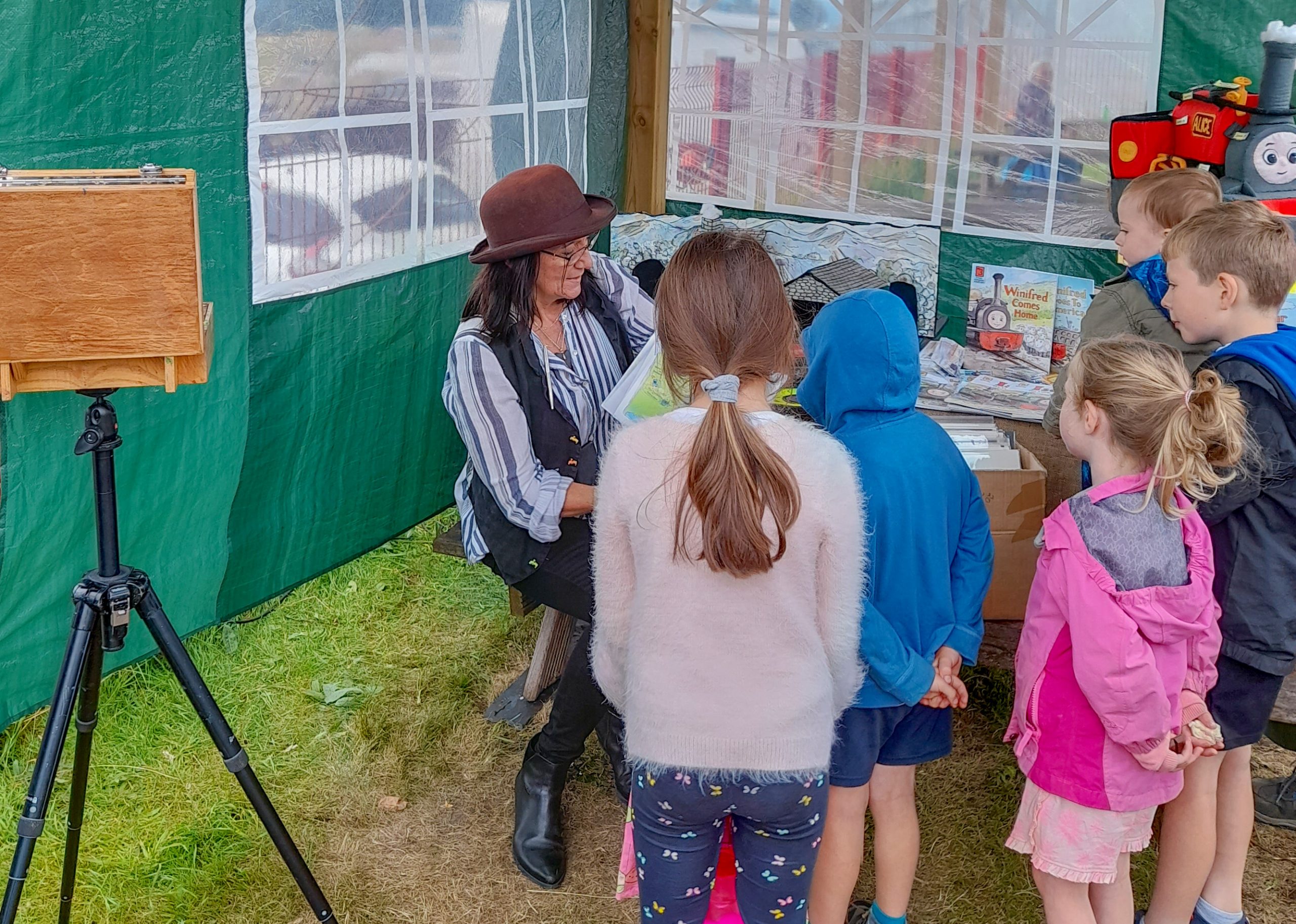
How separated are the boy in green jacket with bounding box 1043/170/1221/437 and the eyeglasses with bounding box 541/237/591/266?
1.13 meters

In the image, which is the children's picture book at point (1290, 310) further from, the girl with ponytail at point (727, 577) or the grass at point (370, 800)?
the girl with ponytail at point (727, 577)

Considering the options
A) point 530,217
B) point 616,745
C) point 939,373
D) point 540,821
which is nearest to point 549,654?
point 616,745

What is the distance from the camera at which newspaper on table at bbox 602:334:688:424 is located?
2518mm

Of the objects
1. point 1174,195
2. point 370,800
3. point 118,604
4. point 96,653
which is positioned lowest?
point 370,800

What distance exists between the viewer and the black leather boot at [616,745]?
2.97 metres

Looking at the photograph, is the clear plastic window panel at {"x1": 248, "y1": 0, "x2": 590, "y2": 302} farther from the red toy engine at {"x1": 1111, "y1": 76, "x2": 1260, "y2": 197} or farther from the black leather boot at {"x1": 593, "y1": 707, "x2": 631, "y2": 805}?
the red toy engine at {"x1": 1111, "y1": 76, "x2": 1260, "y2": 197}

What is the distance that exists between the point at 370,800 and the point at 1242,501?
2198 mm

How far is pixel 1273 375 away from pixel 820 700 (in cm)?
104

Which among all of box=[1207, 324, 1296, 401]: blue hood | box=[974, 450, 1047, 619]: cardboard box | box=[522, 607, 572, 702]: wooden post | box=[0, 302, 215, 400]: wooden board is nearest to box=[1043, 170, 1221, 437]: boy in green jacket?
box=[974, 450, 1047, 619]: cardboard box

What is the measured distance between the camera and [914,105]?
400 cm

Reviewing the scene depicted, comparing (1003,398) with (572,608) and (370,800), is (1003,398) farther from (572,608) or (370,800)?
(370,800)

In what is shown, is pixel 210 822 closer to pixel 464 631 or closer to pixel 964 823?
pixel 464 631

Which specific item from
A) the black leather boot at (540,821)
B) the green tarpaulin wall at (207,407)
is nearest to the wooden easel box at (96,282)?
the green tarpaulin wall at (207,407)

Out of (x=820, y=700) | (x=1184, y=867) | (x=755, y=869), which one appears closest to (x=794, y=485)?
(x=820, y=700)
